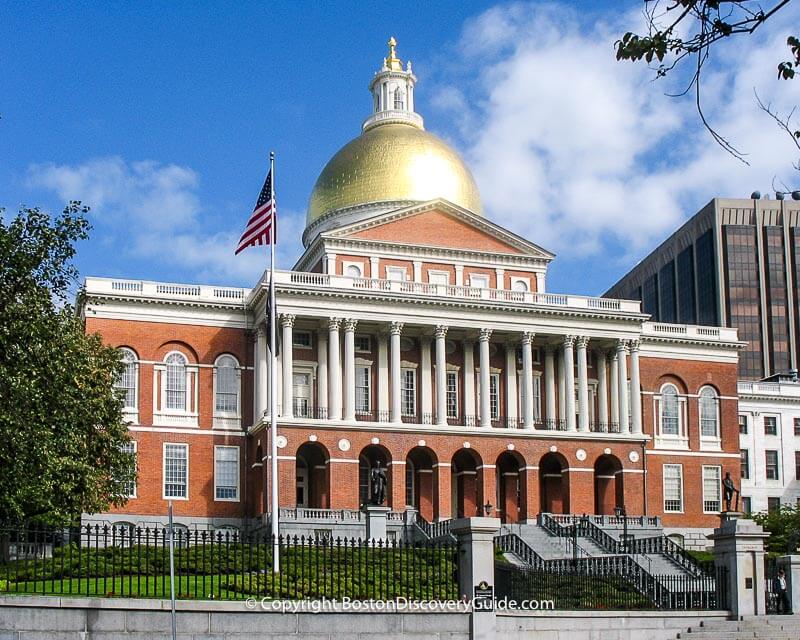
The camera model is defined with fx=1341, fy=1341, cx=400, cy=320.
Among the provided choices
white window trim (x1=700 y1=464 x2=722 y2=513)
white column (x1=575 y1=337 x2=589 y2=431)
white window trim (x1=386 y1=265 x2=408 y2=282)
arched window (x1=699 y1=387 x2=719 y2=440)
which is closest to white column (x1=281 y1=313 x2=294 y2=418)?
white window trim (x1=386 y1=265 x2=408 y2=282)

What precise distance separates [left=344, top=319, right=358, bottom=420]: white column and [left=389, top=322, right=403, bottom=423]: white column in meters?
2.07

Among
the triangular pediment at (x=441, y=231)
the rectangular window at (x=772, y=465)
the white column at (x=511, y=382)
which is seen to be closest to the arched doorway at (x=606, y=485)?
the white column at (x=511, y=382)

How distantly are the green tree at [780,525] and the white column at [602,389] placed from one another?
9654 millimetres

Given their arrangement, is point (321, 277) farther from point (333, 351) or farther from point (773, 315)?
point (773, 315)

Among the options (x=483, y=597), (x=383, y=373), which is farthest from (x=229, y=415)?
(x=483, y=597)

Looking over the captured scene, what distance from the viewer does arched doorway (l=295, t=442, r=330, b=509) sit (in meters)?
67.6

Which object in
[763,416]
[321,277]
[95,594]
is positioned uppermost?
[321,277]

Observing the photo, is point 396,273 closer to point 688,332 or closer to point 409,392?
point 409,392

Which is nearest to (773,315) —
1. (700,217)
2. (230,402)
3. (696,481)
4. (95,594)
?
(700,217)

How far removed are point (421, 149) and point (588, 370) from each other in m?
16.4

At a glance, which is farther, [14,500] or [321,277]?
[321,277]

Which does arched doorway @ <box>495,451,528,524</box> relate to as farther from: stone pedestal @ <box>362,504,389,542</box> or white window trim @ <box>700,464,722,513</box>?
stone pedestal @ <box>362,504,389,542</box>

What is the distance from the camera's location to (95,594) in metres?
27.0

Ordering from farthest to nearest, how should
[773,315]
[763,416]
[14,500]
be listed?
[773,315] → [763,416] → [14,500]
